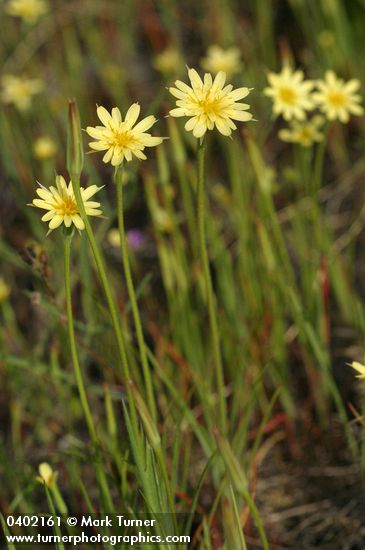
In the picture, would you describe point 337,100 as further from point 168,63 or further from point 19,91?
point 19,91

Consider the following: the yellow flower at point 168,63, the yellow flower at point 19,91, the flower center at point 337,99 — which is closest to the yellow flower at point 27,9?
the yellow flower at point 19,91

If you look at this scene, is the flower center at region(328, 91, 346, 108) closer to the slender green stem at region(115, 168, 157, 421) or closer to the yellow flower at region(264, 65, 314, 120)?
the yellow flower at region(264, 65, 314, 120)

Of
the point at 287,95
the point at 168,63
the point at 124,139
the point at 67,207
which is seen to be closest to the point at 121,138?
the point at 124,139

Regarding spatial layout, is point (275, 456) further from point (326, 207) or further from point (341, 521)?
point (326, 207)

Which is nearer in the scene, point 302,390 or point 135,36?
point 302,390

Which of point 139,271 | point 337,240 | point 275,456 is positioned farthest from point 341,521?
point 139,271

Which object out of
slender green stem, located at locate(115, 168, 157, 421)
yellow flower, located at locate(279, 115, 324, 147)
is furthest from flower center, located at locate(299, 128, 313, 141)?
slender green stem, located at locate(115, 168, 157, 421)

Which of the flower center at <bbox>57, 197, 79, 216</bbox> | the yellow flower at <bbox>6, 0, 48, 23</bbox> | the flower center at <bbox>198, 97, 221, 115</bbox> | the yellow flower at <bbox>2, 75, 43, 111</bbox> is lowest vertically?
the flower center at <bbox>57, 197, 79, 216</bbox>
